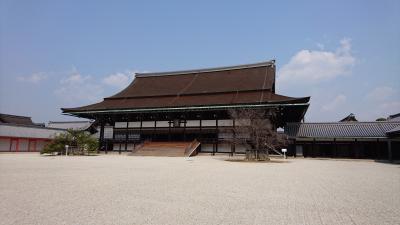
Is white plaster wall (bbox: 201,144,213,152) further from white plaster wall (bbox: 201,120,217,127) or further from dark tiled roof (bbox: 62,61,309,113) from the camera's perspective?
dark tiled roof (bbox: 62,61,309,113)

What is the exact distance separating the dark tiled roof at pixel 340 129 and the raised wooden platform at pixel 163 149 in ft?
32.3

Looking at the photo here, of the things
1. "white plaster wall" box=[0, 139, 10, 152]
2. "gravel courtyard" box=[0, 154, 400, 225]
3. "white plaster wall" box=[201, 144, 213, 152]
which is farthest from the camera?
"white plaster wall" box=[0, 139, 10, 152]

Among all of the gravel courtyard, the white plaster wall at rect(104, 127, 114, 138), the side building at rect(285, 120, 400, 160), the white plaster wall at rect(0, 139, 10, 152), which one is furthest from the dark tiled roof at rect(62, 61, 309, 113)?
the gravel courtyard

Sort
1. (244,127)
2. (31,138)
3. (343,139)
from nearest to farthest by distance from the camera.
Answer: (244,127)
(343,139)
(31,138)

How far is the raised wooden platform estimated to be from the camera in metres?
25.0

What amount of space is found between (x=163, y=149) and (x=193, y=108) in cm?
461

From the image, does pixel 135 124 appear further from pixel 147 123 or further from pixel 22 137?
pixel 22 137

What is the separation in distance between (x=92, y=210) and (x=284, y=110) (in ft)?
78.9

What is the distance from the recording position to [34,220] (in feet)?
14.6

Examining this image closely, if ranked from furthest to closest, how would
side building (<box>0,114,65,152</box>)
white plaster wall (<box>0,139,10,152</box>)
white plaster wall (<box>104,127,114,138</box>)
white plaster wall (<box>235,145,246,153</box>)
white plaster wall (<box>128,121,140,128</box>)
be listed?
1. white plaster wall (<box>104,127,114,138</box>)
2. side building (<box>0,114,65,152</box>)
3. white plaster wall (<box>0,139,10,152</box>)
4. white plaster wall (<box>128,121,140,128</box>)
5. white plaster wall (<box>235,145,246,153</box>)

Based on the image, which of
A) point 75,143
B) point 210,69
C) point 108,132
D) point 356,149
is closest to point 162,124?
point 75,143

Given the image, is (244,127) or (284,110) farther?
(284,110)

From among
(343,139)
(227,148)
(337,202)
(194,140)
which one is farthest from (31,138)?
(337,202)

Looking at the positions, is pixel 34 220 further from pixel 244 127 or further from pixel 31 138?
pixel 31 138
